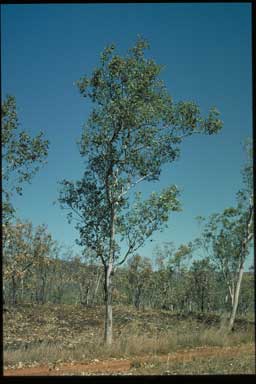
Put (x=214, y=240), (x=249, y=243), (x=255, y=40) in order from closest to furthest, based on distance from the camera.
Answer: (x=255, y=40) → (x=249, y=243) → (x=214, y=240)

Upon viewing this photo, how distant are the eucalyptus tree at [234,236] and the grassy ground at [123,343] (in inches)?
63.9

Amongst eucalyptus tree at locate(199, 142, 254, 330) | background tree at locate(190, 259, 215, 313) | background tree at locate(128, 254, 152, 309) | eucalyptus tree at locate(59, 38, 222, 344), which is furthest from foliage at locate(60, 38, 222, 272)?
background tree at locate(128, 254, 152, 309)

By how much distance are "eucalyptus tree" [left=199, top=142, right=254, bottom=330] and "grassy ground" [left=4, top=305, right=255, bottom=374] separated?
1.62 metres

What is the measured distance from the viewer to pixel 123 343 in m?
6.81

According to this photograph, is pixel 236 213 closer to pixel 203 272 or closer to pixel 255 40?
pixel 203 272

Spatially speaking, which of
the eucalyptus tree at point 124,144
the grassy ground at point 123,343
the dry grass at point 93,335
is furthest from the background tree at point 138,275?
the eucalyptus tree at point 124,144

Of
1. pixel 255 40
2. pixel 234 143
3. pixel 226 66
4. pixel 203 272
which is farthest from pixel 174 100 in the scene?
pixel 203 272

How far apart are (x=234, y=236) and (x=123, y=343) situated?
6.65 metres

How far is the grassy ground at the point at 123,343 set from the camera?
501 centimetres

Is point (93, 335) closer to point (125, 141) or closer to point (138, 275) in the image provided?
point (125, 141)

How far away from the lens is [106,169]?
767 cm

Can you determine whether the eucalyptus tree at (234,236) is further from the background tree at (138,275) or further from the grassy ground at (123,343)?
the background tree at (138,275)

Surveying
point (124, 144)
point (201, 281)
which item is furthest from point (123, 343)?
point (201, 281)

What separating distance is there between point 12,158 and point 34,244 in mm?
10160
